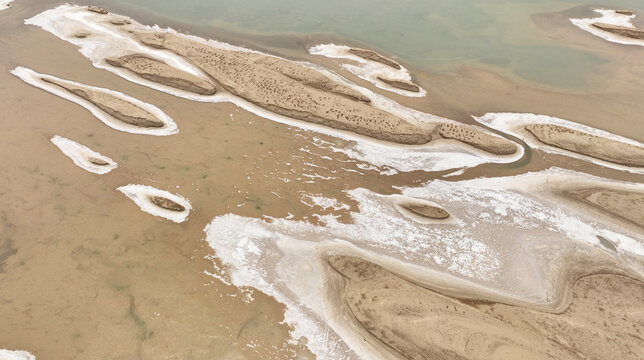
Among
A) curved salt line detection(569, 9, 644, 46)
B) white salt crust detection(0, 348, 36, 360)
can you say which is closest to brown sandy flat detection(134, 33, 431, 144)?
white salt crust detection(0, 348, 36, 360)

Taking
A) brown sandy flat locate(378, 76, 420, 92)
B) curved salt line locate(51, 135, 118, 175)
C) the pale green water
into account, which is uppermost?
the pale green water

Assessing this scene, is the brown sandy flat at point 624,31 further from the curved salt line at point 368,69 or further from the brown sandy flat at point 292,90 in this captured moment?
the brown sandy flat at point 292,90

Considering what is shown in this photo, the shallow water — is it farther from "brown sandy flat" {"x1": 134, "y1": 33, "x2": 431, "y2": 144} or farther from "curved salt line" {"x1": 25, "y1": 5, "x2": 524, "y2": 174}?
"brown sandy flat" {"x1": 134, "y1": 33, "x2": 431, "y2": 144}

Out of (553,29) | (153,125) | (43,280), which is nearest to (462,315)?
(43,280)

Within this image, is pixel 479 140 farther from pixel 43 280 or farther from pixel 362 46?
pixel 43 280

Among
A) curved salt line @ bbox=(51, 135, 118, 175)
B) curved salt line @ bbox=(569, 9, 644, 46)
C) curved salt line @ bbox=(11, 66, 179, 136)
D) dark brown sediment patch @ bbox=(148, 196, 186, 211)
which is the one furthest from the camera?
curved salt line @ bbox=(569, 9, 644, 46)

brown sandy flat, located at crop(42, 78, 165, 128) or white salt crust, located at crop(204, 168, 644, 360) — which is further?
brown sandy flat, located at crop(42, 78, 165, 128)

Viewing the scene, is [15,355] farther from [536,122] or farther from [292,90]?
[536,122]
